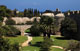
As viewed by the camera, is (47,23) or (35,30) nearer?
(47,23)

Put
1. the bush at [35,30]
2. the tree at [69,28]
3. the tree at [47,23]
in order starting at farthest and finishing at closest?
1. the bush at [35,30]
2. the tree at [69,28]
3. the tree at [47,23]

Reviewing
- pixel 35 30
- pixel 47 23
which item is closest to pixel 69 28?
pixel 47 23

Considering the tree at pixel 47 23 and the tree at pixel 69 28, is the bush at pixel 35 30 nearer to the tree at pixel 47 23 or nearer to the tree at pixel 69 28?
the tree at pixel 69 28

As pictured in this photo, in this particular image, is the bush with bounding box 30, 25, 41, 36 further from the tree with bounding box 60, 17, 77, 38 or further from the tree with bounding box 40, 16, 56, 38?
the tree with bounding box 40, 16, 56, 38

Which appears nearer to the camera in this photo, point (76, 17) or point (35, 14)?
point (76, 17)

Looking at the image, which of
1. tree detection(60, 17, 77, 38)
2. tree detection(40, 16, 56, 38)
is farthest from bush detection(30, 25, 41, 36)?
tree detection(40, 16, 56, 38)

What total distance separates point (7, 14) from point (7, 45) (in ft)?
157

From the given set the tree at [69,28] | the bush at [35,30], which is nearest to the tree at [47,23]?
the tree at [69,28]

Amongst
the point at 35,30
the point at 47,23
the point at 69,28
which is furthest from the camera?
the point at 35,30

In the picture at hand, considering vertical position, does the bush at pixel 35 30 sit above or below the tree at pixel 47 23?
below

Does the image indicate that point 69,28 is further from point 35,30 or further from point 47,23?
point 35,30

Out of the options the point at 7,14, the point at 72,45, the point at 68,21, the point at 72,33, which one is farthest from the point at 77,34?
the point at 7,14

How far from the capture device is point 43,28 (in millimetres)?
30812

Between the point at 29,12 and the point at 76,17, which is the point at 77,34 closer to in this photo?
the point at 76,17
